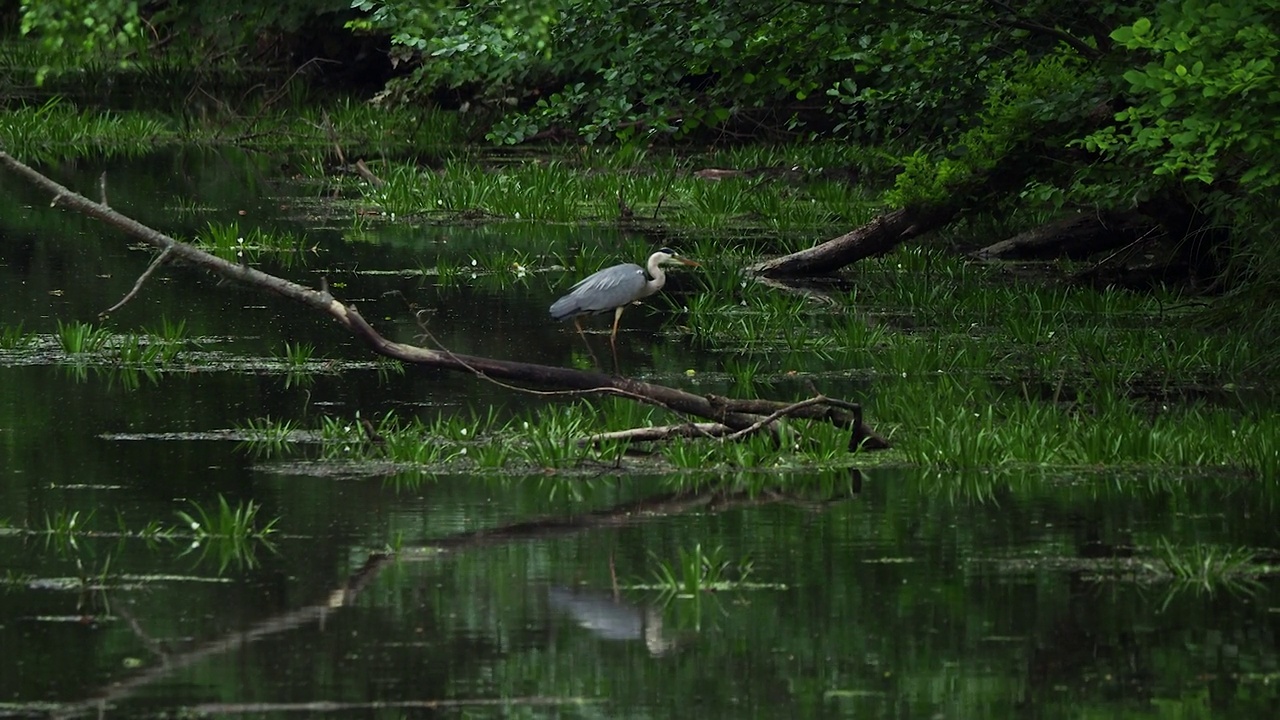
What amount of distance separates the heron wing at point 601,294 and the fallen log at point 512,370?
281 cm

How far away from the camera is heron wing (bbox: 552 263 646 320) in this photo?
12734 mm

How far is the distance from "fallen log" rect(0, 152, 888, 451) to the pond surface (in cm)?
41

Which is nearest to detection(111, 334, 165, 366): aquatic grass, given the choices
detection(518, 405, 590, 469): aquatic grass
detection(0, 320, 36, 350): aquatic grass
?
detection(0, 320, 36, 350): aquatic grass

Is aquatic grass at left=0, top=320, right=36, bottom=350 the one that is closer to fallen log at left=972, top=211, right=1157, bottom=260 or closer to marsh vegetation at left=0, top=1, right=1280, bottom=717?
marsh vegetation at left=0, top=1, right=1280, bottom=717

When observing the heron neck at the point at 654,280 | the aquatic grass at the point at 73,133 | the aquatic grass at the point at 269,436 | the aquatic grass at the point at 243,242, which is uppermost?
the aquatic grass at the point at 73,133

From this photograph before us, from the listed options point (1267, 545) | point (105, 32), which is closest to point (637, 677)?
point (1267, 545)

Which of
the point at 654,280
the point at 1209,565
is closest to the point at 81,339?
the point at 654,280

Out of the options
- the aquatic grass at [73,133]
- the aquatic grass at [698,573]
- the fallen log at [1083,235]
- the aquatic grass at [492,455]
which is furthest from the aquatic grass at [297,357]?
the aquatic grass at [73,133]

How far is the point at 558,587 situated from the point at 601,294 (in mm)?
5722

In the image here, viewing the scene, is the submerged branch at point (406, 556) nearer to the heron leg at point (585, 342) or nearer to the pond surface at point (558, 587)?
the pond surface at point (558, 587)

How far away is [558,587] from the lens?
712 centimetres

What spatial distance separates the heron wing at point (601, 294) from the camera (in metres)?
12.7

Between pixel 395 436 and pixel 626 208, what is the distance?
10.9 meters

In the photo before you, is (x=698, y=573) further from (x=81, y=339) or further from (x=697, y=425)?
(x=81, y=339)
